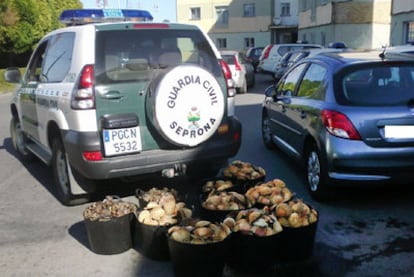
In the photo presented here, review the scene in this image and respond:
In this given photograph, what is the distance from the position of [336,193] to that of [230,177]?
1.33 metres

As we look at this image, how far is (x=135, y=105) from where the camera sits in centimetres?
429

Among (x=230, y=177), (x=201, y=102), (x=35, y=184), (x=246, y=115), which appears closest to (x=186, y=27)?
(x=201, y=102)

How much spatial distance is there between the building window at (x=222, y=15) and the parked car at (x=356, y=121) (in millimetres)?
43637

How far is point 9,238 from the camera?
4.25 meters

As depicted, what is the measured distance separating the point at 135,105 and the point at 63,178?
133cm

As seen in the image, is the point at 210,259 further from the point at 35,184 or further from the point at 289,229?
the point at 35,184

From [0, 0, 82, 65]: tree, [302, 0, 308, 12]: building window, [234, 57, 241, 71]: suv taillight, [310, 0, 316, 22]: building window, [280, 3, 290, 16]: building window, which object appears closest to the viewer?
[234, 57, 241, 71]: suv taillight

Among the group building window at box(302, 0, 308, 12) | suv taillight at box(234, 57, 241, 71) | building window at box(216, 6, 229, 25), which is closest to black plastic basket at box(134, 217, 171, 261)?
suv taillight at box(234, 57, 241, 71)

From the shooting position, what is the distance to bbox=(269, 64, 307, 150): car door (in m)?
5.87

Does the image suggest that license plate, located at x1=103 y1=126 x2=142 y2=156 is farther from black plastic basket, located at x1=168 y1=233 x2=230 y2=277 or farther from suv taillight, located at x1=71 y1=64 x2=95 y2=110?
black plastic basket, located at x1=168 y1=233 x2=230 y2=277

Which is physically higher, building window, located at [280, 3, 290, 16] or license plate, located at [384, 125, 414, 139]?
building window, located at [280, 3, 290, 16]

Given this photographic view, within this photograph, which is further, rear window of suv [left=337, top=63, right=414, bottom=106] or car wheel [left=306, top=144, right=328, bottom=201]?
car wheel [left=306, top=144, right=328, bottom=201]

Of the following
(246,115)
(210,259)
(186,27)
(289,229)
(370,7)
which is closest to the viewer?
(210,259)

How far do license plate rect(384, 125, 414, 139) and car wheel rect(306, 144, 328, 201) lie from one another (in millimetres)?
684
